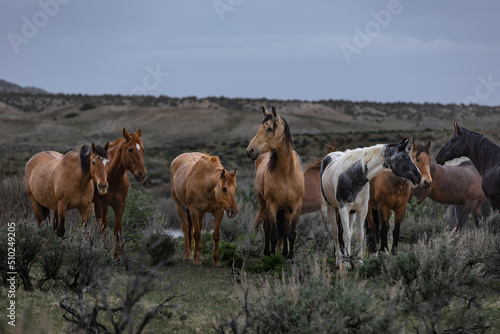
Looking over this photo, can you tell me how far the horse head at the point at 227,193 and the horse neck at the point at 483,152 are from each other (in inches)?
179

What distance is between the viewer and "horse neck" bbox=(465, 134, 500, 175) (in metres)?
10.9

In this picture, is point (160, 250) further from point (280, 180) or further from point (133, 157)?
point (280, 180)

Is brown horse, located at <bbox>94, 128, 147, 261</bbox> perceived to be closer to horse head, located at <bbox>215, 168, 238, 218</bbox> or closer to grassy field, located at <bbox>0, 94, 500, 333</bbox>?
grassy field, located at <bbox>0, 94, 500, 333</bbox>

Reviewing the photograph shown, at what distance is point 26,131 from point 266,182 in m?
57.3

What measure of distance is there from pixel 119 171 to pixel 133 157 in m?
0.49

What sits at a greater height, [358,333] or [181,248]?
[358,333]

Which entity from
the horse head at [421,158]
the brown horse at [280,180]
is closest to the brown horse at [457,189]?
the horse head at [421,158]

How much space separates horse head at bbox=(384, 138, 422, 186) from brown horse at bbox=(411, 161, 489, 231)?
5108 millimetres

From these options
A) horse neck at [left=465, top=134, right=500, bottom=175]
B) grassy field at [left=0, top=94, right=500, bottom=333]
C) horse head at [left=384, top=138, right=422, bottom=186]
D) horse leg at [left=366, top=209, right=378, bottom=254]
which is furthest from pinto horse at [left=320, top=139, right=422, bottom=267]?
horse neck at [left=465, top=134, right=500, bottom=175]

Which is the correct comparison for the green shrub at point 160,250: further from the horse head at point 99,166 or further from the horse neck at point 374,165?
the horse neck at point 374,165

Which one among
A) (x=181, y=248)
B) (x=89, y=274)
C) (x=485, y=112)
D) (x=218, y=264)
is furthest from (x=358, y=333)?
(x=485, y=112)

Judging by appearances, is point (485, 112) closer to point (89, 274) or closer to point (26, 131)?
point (26, 131)

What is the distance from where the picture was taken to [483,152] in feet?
36.5

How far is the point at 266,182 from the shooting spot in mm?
10602
